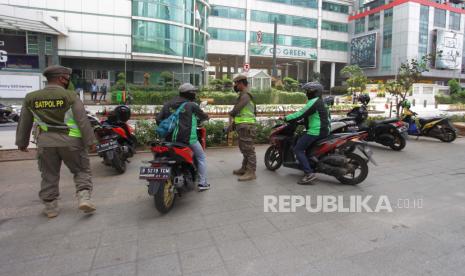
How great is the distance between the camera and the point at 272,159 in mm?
6227

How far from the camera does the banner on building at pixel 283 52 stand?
158ft

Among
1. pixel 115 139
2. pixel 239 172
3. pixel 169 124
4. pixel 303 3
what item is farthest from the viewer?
pixel 303 3

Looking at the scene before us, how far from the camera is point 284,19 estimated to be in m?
50.1

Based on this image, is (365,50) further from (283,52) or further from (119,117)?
(119,117)

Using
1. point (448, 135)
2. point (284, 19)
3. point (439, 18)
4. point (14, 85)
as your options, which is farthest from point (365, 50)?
point (14, 85)

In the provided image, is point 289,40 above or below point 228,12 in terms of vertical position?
below

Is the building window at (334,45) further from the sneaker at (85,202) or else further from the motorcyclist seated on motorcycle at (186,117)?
the sneaker at (85,202)

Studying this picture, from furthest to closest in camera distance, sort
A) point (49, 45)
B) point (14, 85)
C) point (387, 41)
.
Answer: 1. point (387, 41)
2. point (49, 45)
3. point (14, 85)

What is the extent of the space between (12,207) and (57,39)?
29.6 m

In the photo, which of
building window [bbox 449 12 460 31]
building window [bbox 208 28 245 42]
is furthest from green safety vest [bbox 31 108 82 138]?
building window [bbox 449 12 460 31]

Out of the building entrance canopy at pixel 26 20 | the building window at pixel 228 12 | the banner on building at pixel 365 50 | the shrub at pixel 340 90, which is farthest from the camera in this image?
the banner on building at pixel 365 50

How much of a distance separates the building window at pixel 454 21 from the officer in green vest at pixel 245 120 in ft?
197

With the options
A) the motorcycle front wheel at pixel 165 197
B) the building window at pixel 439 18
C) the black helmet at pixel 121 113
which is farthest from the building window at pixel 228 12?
the motorcycle front wheel at pixel 165 197

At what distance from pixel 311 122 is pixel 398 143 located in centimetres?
416
